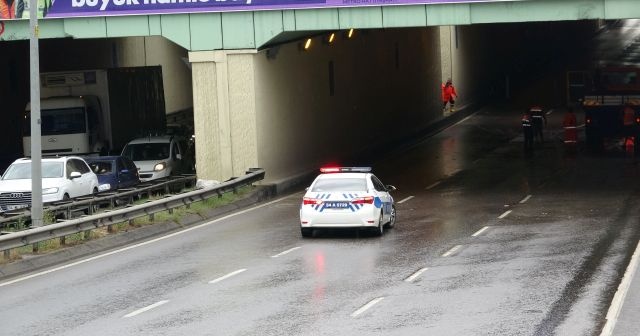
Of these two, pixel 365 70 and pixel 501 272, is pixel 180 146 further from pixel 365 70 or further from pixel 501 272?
pixel 501 272

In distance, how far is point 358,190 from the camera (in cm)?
2734

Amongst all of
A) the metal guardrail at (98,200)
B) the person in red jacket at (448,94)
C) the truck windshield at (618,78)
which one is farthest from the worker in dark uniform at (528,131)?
the metal guardrail at (98,200)

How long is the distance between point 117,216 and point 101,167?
9636 mm

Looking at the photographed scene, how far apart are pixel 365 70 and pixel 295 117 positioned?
942cm

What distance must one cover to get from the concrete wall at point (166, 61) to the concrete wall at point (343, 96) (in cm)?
1049

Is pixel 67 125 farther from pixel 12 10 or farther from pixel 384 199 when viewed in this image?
pixel 384 199

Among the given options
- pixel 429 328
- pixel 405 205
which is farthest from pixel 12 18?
pixel 429 328

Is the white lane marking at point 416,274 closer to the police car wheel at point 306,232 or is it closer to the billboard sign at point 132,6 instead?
the police car wheel at point 306,232

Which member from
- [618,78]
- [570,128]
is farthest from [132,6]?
[618,78]

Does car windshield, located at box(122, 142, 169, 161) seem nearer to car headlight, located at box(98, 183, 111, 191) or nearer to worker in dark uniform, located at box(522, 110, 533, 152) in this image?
car headlight, located at box(98, 183, 111, 191)

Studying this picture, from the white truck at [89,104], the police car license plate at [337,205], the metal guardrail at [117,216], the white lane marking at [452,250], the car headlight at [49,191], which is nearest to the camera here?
the metal guardrail at [117,216]

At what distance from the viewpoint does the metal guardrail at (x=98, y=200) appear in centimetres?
2790

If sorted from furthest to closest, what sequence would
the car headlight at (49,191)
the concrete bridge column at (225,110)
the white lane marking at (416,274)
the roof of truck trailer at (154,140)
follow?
the roof of truck trailer at (154,140)
the concrete bridge column at (225,110)
the car headlight at (49,191)
the white lane marking at (416,274)

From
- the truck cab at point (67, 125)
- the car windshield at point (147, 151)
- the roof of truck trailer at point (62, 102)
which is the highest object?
the roof of truck trailer at point (62, 102)
